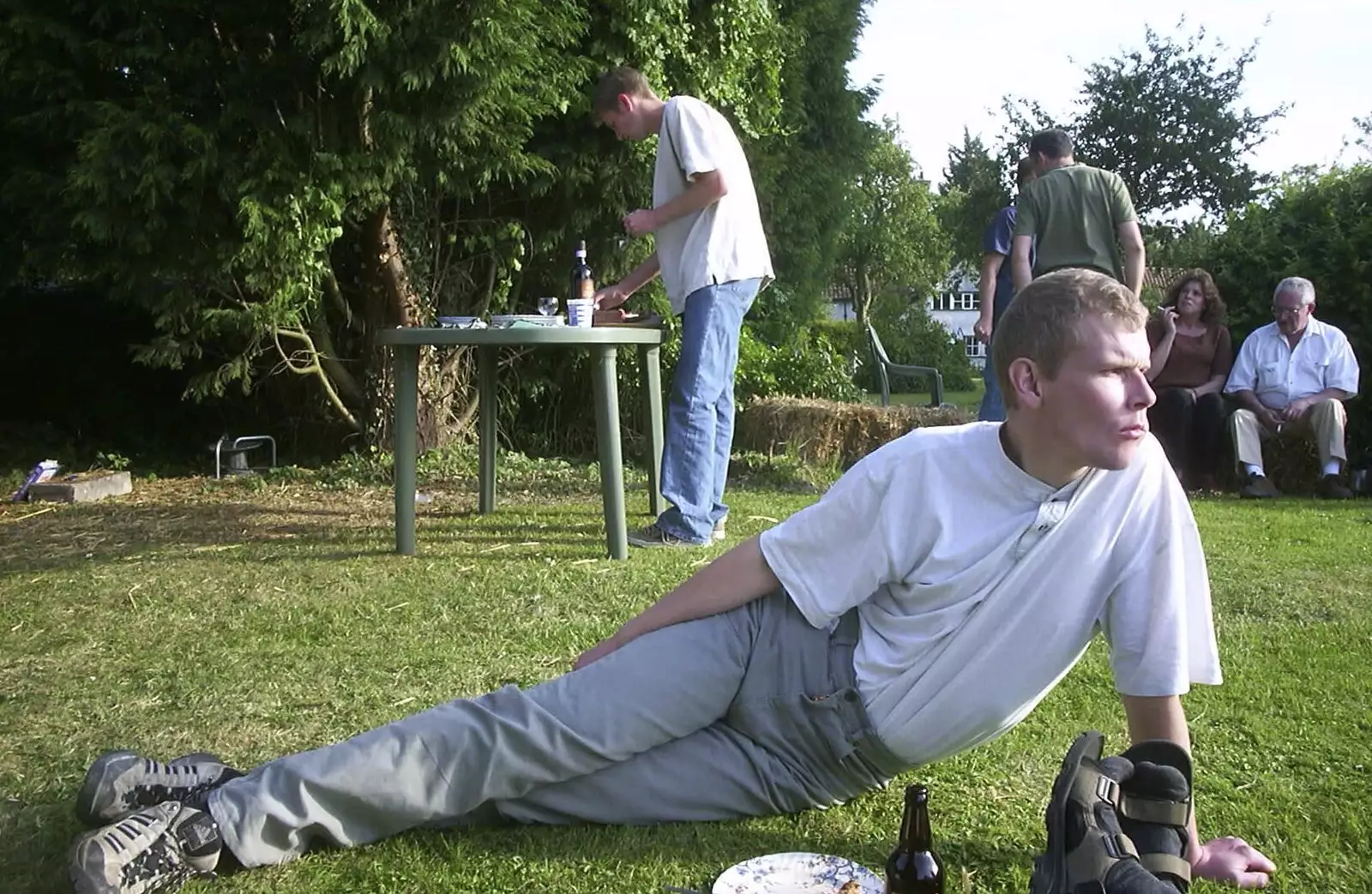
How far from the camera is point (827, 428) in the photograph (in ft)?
23.7

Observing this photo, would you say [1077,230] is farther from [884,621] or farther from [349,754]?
[349,754]

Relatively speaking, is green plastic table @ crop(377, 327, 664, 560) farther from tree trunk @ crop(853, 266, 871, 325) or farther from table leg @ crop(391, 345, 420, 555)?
tree trunk @ crop(853, 266, 871, 325)

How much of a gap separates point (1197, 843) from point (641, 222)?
3.11m

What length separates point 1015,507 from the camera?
1789 millimetres

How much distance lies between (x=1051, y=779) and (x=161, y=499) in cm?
507

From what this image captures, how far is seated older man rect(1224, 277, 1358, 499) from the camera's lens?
21.1 ft

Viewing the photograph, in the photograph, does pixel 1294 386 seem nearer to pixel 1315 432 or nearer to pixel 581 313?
pixel 1315 432

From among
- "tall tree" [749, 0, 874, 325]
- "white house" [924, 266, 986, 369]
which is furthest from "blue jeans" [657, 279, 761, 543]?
"white house" [924, 266, 986, 369]

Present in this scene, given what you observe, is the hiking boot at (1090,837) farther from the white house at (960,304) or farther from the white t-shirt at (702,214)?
the white house at (960,304)

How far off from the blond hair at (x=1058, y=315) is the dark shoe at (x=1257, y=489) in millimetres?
5210

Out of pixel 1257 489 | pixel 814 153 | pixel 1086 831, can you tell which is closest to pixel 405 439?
pixel 1086 831

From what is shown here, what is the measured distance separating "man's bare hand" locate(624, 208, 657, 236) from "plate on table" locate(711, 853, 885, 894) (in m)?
2.91

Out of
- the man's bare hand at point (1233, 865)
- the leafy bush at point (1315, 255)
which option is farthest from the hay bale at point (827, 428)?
the man's bare hand at point (1233, 865)

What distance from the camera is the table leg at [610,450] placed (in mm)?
4207
